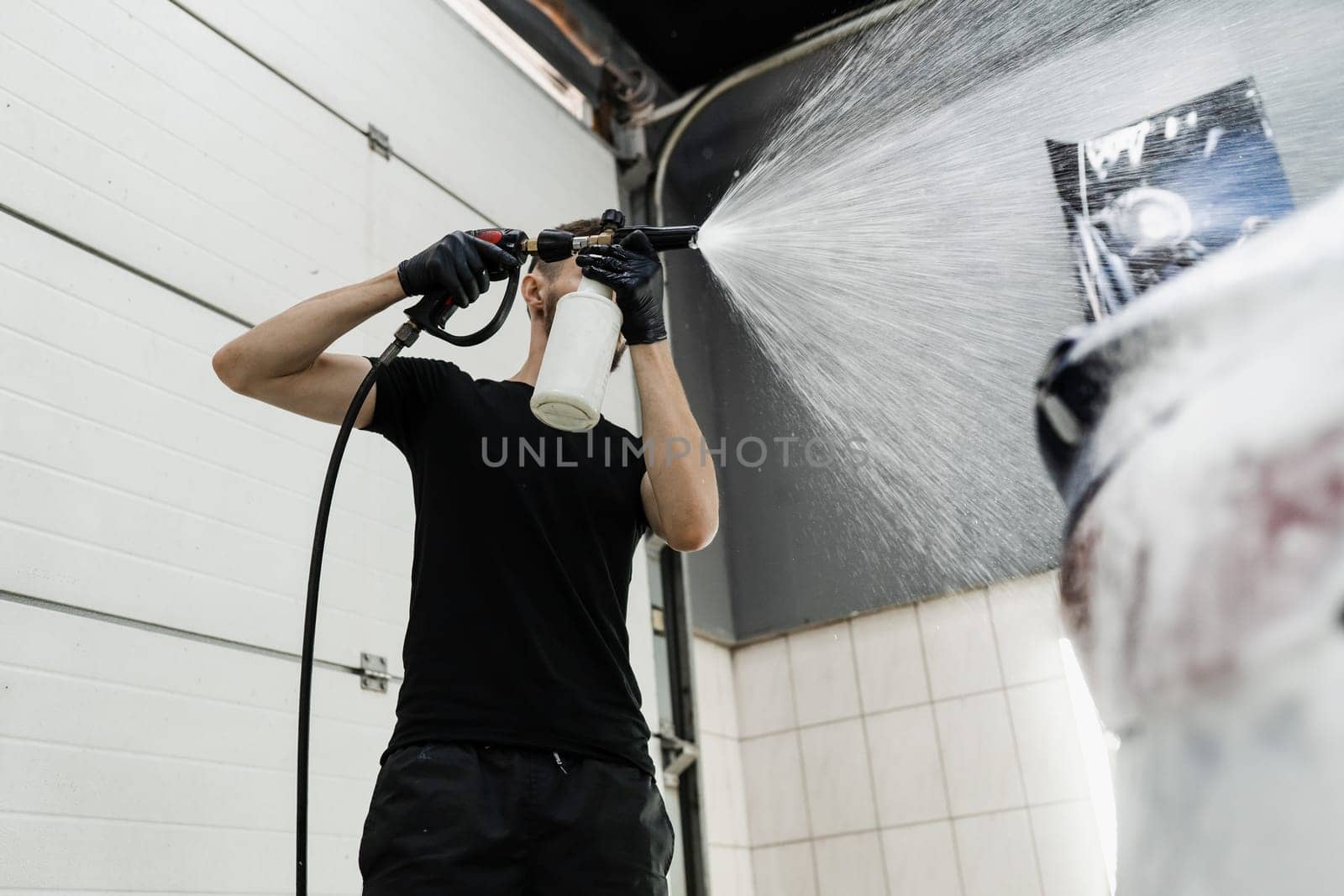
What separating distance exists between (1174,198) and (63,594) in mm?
3217

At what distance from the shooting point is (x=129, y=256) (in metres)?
2.23

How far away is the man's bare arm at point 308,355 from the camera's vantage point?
1580 mm

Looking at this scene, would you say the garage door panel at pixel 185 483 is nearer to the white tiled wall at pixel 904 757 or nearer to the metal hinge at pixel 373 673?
the metal hinge at pixel 373 673

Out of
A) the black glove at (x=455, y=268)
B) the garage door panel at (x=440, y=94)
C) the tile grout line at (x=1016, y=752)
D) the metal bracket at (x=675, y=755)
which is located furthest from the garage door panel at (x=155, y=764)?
the tile grout line at (x=1016, y=752)

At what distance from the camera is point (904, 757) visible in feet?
13.0

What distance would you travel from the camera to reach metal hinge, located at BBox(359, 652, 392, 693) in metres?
2.52

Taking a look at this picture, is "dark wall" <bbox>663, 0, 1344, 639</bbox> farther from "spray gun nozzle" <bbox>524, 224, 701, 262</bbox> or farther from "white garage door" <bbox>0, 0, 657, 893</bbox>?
"spray gun nozzle" <bbox>524, 224, 701, 262</bbox>

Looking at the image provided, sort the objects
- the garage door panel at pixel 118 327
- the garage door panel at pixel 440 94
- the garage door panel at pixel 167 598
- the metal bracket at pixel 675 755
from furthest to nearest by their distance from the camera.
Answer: the metal bracket at pixel 675 755
the garage door panel at pixel 440 94
the garage door panel at pixel 118 327
the garage door panel at pixel 167 598

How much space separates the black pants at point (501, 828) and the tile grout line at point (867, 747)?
279 centimetres

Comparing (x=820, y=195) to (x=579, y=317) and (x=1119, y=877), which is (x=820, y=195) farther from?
(x=1119, y=877)

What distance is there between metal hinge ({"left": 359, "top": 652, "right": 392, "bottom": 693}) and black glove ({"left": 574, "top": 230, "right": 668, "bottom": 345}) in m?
1.25

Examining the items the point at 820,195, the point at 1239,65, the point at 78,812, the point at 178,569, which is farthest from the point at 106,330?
the point at 1239,65

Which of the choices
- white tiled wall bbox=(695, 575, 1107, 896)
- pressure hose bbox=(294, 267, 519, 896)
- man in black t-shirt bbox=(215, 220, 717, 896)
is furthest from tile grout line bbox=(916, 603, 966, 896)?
pressure hose bbox=(294, 267, 519, 896)

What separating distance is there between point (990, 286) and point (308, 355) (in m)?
2.84
